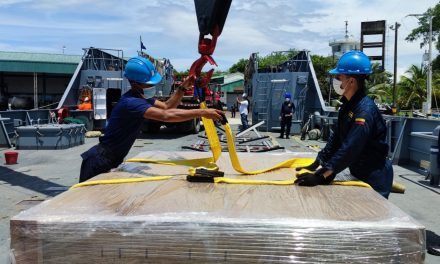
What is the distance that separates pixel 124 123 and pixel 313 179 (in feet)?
4.83

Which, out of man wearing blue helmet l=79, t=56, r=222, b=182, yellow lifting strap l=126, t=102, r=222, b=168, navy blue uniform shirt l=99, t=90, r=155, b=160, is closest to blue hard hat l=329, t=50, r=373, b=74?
yellow lifting strap l=126, t=102, r=222, b=168

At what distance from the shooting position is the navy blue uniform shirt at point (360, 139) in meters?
2.82

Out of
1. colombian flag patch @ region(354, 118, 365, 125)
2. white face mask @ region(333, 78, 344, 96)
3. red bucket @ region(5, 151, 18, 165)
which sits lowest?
red bucket @ region(5, 151, 18, 165)

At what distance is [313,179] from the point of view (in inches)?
113

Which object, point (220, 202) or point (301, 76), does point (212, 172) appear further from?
point (301, 76)

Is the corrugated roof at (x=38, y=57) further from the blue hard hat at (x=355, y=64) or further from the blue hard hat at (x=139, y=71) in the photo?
the blue hard hat at (x=355, y=64)

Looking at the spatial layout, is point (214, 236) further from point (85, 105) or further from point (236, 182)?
Answer: point (85, 105)

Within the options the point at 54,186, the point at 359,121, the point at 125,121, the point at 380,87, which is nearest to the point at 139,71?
the point at 125,121

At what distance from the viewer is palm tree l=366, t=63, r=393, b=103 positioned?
46675mm

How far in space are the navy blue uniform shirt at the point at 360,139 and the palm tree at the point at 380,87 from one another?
42107 millimetres

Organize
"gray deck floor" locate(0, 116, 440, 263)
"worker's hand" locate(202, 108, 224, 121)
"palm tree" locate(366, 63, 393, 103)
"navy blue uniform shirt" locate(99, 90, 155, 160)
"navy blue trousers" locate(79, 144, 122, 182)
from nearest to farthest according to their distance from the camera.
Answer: "worker's hand" locate(202, 108, 224, 121), "navy blue uniform shirt" locate(99, 90, 155, 160), "navy blue trousers" locate(79, 144, 122, 182), "gray deck floor" locate(0, 116, 440, 263), "palm tree" locate(366, 63, 393, 103)

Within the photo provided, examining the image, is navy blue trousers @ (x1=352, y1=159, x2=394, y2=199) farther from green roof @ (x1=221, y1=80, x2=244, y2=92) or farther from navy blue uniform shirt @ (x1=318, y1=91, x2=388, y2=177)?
green roof @ (x1=221, y1=80, x2=244, y2=92)

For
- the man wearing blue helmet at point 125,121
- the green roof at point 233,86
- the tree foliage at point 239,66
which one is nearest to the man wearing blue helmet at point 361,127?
the man wearing blue helmet at point 125,121

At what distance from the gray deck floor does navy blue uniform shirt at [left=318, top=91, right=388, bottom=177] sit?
5.85ft
